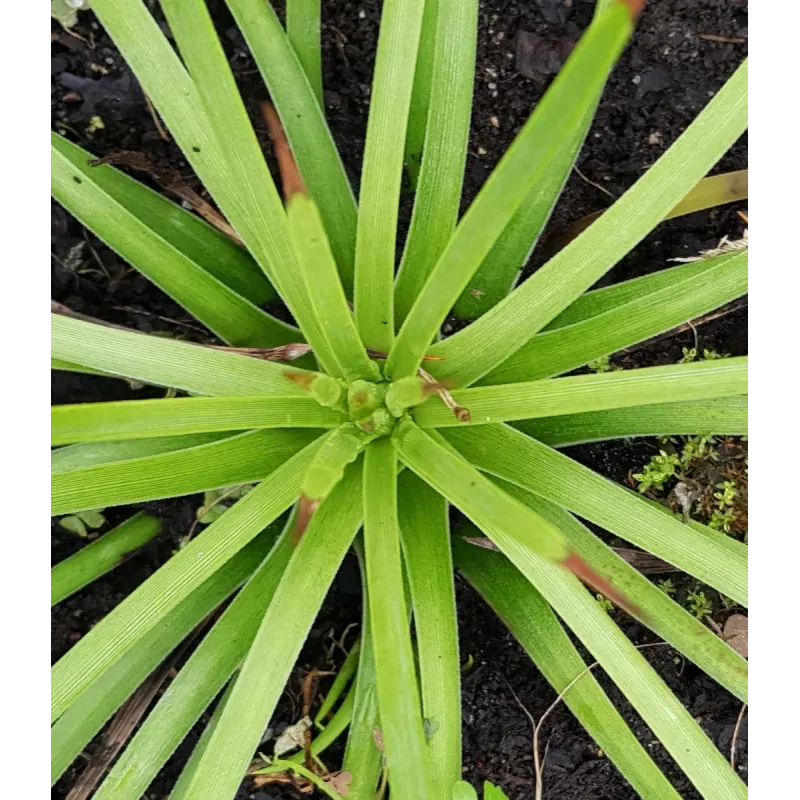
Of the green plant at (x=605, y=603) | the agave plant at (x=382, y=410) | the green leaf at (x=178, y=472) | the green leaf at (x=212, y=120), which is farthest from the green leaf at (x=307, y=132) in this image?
the green plant at (x=605, y=603)

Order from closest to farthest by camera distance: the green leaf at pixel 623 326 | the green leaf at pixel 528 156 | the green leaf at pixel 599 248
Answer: the green leaf at pixel 528 156, the green leaf at pixel 599 248, the green leaf at pixel 623 326

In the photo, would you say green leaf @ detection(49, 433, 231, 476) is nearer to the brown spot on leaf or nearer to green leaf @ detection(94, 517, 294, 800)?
green leaf @ detection(94, 517, 294, 800)

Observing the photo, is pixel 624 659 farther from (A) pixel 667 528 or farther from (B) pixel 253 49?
(B) pixel 253 49

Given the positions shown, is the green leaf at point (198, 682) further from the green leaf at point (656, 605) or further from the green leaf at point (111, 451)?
the green leaf at point (656, 605)

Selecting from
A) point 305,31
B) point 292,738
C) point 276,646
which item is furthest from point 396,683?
point 305,31

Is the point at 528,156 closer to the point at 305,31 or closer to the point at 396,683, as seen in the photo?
the point at 396,683

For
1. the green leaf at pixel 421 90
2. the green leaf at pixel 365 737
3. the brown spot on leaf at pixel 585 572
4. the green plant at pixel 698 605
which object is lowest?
the green leaf at pixel 365 737

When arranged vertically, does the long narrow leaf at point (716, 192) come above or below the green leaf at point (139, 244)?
above
